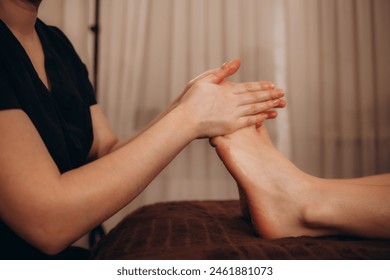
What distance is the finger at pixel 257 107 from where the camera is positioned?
33.5 inches

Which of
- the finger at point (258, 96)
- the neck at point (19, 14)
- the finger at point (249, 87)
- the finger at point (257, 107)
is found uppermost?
the neck at point (19, 14)

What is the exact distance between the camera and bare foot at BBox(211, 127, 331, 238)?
0.70 meters

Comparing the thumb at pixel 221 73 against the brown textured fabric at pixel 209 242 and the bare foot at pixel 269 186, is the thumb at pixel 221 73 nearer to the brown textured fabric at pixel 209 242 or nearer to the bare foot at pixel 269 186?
the bare foot at pixel 269 186

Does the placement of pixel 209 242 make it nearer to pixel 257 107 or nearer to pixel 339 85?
pixel 257 107

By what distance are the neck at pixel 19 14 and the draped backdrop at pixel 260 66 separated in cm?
125

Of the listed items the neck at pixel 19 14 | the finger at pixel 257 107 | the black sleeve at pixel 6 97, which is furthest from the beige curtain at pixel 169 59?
the black sleeve at pixel 6 97

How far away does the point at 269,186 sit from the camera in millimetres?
746

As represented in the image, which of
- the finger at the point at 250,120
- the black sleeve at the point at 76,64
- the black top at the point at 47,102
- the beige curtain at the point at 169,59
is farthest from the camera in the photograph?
the beige curtain at the point at 169,59

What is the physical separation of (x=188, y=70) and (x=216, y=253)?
1.63 metres

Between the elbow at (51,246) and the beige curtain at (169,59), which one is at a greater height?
the beige curtain at (169,59)

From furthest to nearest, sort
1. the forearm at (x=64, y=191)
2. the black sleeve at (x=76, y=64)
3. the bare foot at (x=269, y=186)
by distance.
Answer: the black sleeve at (x=76, y=64) → the bare foot at (x=269, y=186) → the forearm at (x=64, y=191)
